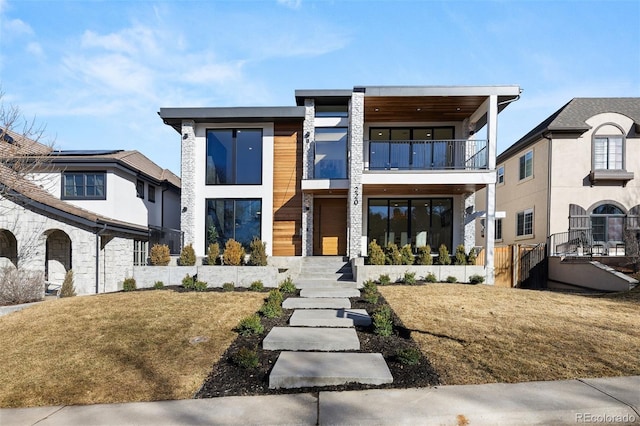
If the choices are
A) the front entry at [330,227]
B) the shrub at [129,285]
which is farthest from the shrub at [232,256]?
the front entry at [330,227]

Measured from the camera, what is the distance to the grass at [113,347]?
4055 mm

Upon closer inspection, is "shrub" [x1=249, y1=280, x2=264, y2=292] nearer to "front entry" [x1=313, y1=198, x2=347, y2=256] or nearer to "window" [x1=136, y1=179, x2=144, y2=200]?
"front entry" [x1=313, y1=198, x2=347, y2=256]

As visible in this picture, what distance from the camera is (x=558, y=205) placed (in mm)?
14922

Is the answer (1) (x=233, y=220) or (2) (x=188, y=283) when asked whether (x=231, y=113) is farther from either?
(2) (x=188, y=283)

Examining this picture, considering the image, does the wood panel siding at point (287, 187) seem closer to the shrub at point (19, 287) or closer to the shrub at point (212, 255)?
the shrub at point (212, 255)

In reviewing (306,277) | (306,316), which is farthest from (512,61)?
(306,316)

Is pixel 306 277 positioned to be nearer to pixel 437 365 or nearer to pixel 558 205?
pixel 437 365

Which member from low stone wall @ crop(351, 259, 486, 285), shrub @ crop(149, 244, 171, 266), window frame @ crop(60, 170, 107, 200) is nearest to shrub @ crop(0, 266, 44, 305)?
shrub @ crop(149, 244, 171, 266)

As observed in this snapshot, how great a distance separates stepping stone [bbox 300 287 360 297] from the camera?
28.4 feet

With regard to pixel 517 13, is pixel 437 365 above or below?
below

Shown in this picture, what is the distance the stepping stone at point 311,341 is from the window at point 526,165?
15239 mm

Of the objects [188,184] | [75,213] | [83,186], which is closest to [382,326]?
[188,184]

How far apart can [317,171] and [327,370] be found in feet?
31.8

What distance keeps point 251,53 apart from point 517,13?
7.50m
